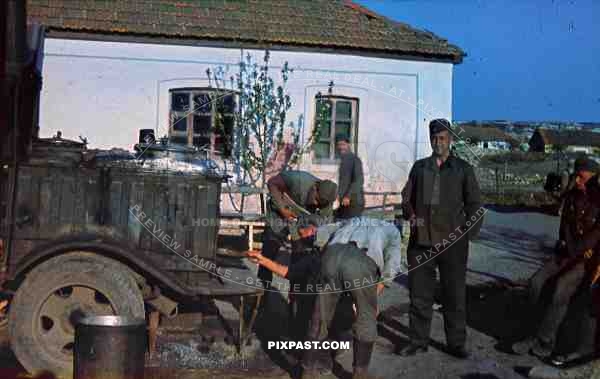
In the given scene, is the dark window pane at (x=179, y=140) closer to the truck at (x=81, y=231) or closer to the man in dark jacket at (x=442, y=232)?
the truck at (x=81, y=231)

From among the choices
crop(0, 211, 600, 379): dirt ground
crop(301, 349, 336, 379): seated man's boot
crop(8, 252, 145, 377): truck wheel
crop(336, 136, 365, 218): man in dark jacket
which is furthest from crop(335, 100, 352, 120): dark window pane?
crop(8, 252, 145, 377): truck wheel

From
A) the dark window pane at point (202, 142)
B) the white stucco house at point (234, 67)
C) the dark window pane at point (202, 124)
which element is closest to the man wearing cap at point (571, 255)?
the white stucco house at point (234, 67)

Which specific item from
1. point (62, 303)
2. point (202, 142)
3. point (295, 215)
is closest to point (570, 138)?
point (202, 142)

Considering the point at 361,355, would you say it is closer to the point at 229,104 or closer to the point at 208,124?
the point at 208,124

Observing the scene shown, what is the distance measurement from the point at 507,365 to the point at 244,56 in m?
6.16

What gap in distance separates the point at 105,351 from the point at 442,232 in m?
2.80

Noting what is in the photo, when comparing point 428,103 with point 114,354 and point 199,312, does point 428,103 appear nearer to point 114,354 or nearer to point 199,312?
point 199,312

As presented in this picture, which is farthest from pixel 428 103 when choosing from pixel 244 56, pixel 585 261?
pixel 585 261

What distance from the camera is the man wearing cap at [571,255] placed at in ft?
18.7

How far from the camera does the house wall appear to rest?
759 cm

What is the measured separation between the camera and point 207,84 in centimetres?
937

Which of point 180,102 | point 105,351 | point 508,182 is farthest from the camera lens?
point 508,182

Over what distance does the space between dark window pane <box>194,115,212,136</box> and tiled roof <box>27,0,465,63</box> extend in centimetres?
253

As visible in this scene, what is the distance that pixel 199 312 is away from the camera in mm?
5379
